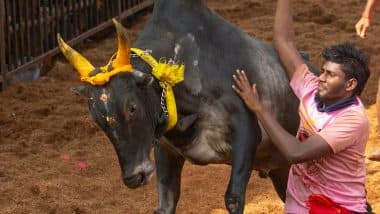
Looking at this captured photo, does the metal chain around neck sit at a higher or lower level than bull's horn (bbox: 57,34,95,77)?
lower

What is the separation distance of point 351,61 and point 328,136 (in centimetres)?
33

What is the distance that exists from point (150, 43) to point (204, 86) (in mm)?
330

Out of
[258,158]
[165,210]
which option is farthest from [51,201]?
[258,158]

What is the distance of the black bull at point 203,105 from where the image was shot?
11.5 ft

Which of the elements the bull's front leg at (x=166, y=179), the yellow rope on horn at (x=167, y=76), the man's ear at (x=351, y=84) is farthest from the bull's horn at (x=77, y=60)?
the man's ear at (x=351, y=84)

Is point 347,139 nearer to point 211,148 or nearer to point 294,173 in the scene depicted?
point 294,173

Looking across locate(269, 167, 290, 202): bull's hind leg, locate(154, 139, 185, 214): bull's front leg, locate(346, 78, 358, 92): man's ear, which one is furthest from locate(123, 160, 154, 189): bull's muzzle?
locate(269, 167, 290, 202): bull's hind leg

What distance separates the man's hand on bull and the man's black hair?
0.39 m

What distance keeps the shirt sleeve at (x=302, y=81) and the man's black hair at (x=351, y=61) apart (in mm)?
254

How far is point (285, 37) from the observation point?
3994 mm

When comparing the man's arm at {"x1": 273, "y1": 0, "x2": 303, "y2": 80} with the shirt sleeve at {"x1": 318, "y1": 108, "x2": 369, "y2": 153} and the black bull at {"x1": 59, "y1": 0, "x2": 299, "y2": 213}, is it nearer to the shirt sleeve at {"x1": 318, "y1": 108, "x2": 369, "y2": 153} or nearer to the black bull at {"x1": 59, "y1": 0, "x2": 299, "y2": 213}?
A: the black bull at {"x1": 59, "y1": 0, "x2": 299, "y2": 213}

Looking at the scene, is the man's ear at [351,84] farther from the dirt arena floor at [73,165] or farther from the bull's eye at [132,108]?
the dirt arena floor at [73,165]

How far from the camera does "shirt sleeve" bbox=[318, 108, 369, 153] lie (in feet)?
11.0

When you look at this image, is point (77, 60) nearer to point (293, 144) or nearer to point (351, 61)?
point (293, 144)
